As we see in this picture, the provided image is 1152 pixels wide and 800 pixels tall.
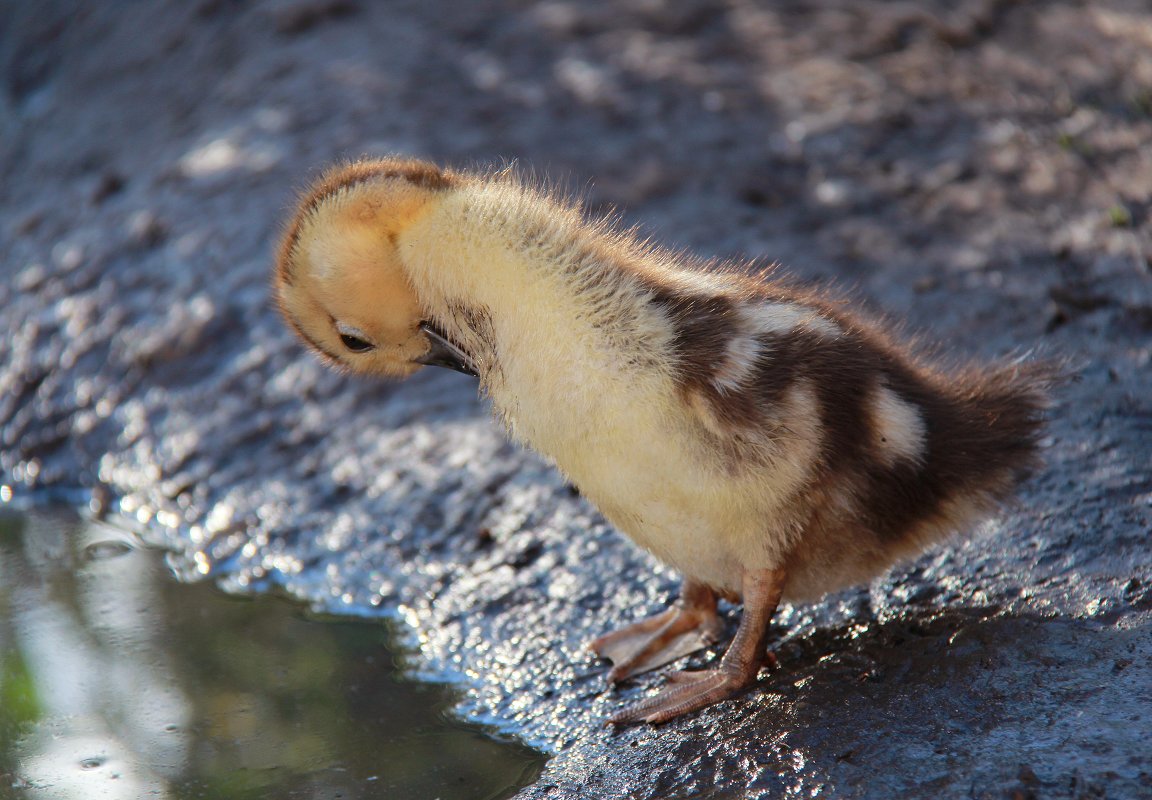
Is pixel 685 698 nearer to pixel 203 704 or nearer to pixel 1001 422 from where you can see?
pixel 1001 422

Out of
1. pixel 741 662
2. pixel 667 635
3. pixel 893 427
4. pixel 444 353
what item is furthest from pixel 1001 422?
pixel 444 353

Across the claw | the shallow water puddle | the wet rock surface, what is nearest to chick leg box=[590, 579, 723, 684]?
the wet rock surface

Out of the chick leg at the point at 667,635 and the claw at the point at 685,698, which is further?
the chick leg at the point at 667,635

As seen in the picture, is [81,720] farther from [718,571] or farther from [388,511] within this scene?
[718,571]

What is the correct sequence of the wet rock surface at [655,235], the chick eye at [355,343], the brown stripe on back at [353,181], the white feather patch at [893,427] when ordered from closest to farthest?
the wet rock surface at [655,235] → the white feather patch at [893,427] → the brown stripe on back at [353,181] → the chick eye at [355,343]

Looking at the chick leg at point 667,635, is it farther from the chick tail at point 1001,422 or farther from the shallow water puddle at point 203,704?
the chick tail at point 1001,422

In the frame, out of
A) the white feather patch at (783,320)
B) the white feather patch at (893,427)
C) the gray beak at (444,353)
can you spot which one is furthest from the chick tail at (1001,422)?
the gray beak at (444,353)
